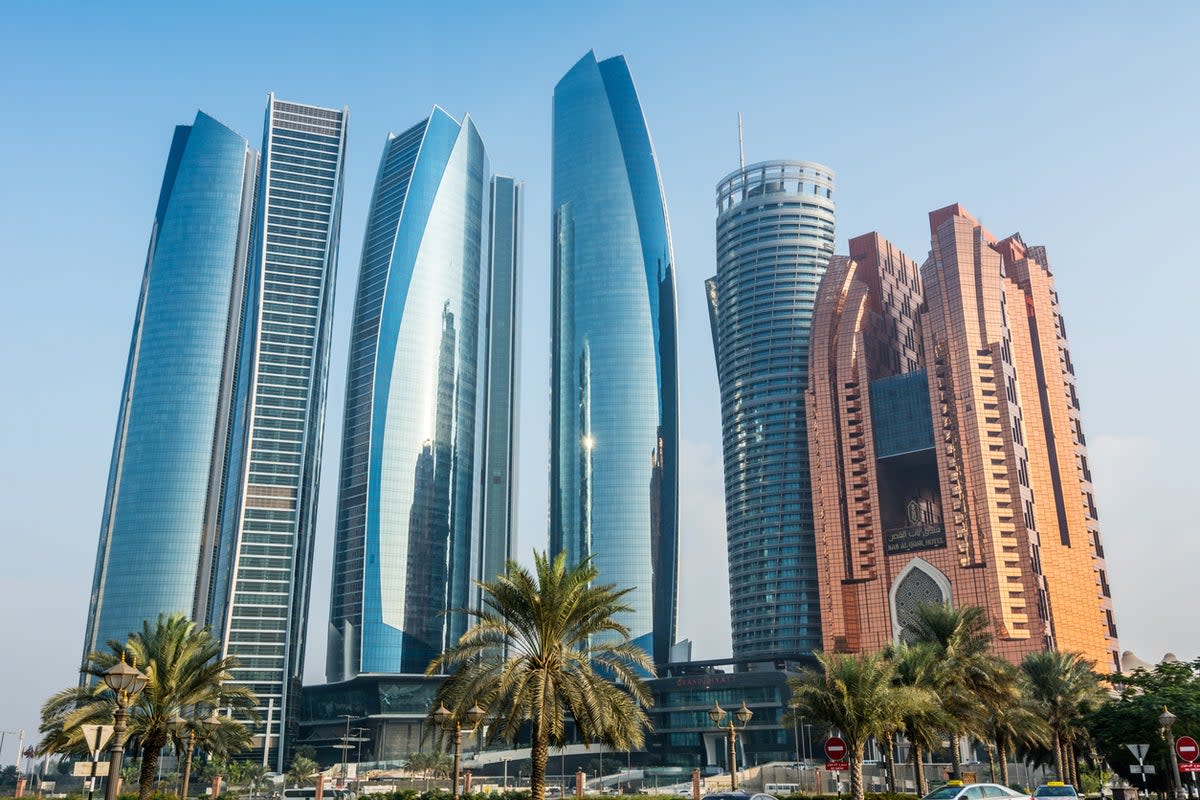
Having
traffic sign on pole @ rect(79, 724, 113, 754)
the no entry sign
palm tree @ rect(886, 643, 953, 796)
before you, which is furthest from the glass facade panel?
traffic sign on pole @ rect(79, 724, 113, 754)

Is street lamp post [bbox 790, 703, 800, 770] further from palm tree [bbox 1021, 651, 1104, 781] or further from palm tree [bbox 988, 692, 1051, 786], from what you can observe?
palm tree [bbox 1021, 651, 1104, 781]

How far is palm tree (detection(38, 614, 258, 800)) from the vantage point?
42938 mm

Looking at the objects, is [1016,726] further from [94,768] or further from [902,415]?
[902,415]

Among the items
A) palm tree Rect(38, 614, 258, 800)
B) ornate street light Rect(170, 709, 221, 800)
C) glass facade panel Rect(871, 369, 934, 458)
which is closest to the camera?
palm tree Rect(38, 614, 258, 800)

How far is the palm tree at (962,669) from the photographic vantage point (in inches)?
2267

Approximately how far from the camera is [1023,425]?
17862 cm

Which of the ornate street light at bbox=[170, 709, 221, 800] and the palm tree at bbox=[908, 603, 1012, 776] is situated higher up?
the palm tree at bbox=[908, 603, 1012, 776]

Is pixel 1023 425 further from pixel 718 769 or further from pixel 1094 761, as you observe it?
pixel 1094 761

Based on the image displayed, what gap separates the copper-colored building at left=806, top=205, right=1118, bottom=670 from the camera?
167375 millimetres

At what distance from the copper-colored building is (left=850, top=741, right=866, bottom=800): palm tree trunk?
12231 cm

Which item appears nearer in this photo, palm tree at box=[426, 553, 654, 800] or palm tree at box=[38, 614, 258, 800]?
palm tree at box=[426, 553, 654, 800]

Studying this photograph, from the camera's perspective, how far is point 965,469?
174125 mm

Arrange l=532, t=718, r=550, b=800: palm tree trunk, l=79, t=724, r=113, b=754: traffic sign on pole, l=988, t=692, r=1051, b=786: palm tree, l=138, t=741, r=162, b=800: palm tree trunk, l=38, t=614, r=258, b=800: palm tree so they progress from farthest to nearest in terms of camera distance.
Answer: l=988, t=692, r=1051, b=786: palm tree → l=138, t=741, r=162, b=800: palm tree trunk → l=38, t=614, r=258, b=800: palm tree → l=532, t=718, r=550, b=800: palm tree trunk → l=79, t=724, r=113, b=754: traffic sign on pole

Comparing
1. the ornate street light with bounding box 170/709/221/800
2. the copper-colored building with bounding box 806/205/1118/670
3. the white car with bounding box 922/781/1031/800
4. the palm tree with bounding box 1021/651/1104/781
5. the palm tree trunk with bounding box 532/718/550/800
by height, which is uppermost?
the copper-colored building with bounding box 806/205/1118/670
